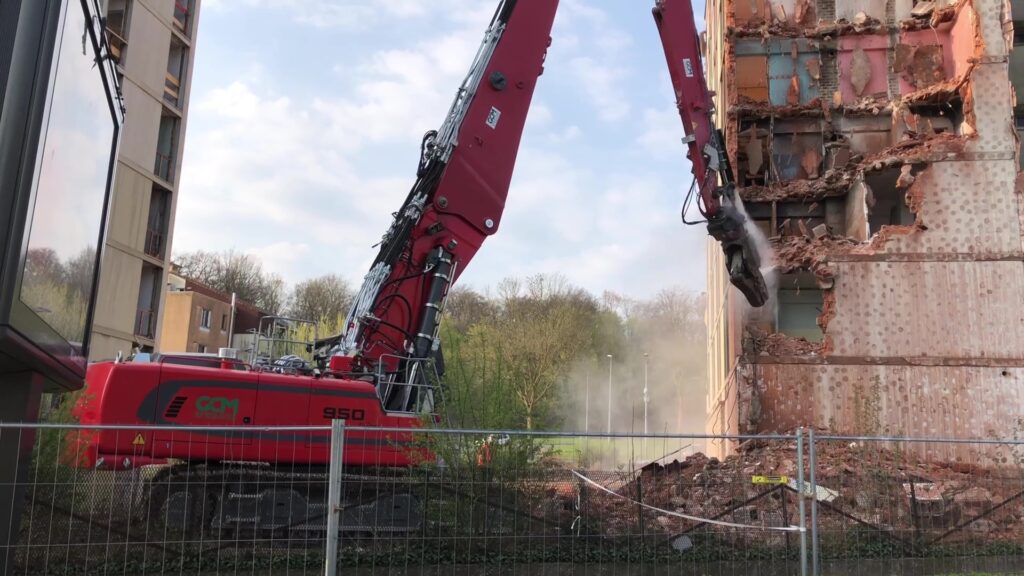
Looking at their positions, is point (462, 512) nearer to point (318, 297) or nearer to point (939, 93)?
point (939, 93)

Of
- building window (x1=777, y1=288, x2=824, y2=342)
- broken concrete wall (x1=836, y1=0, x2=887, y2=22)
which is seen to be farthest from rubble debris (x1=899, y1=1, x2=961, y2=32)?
building window (x1=777, y1=288, x2=824, y2=342)

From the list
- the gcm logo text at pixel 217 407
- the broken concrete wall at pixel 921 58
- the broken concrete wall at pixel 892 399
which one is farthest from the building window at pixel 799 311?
the gcm logo text at pixel 217 407

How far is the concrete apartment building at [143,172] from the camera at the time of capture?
24.5 metres

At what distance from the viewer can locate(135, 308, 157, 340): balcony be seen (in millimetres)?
26531

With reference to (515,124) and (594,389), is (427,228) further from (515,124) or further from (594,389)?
(594,389)

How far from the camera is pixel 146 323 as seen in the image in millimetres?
26797

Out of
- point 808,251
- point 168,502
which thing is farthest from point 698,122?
point 168,502

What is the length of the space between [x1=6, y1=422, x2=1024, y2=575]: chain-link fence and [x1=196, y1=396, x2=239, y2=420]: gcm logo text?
0.79 feet

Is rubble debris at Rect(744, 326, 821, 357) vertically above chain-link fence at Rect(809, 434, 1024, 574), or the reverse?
rubble debris at Rect(744, 326, 821, 357)

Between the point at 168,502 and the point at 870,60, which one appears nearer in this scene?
the point at 168,502

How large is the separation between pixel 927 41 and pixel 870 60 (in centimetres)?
109

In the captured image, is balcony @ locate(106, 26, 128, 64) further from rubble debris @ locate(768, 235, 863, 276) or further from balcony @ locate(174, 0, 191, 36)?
rubble debris @ locate(768, 235, 863, 276)

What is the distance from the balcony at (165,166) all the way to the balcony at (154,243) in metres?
1.84

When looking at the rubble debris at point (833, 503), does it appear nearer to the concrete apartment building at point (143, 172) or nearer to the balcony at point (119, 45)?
the concrete apartment building at point (143, 172)
